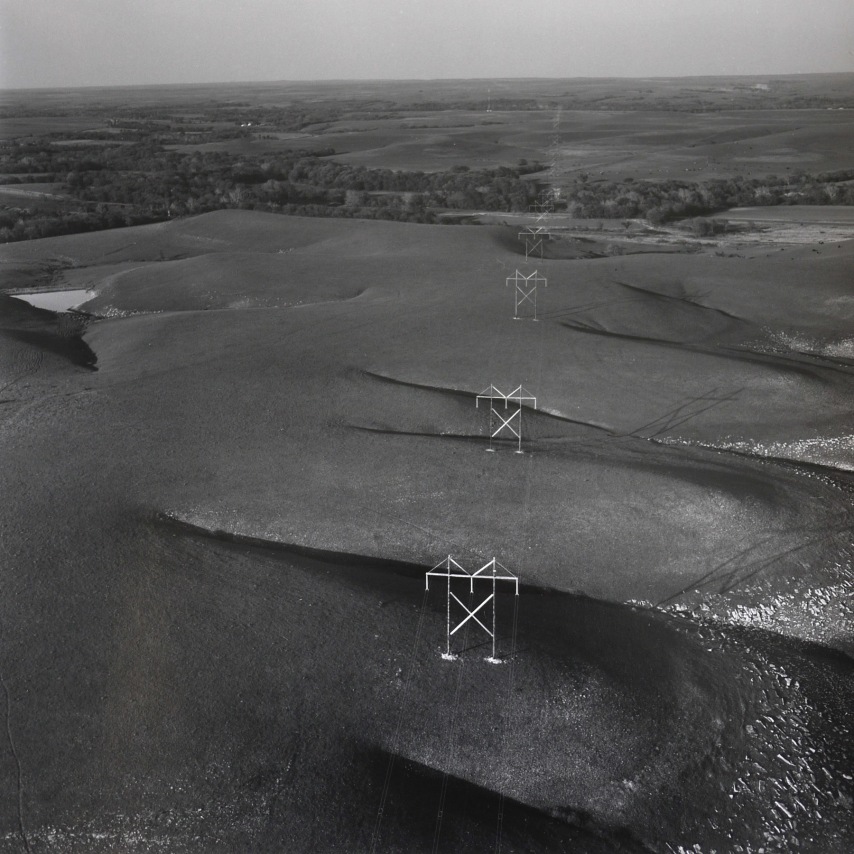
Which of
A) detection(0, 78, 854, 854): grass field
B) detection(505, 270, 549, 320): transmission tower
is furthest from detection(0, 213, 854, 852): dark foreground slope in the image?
detection(505, 270, 549, 320): transmission tower

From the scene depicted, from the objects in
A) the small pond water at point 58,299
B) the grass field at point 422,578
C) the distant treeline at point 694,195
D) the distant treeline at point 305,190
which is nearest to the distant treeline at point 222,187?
the distant treeline at point 305,190

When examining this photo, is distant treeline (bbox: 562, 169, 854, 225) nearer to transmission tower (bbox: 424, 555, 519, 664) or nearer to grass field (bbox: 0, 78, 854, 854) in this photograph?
grass field (bbox: 0, 78, 854, 854)

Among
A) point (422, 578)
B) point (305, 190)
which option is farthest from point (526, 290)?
point (305, 190)

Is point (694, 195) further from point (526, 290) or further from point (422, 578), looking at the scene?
point (422, 578)

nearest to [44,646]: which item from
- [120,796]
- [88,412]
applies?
[120,796]

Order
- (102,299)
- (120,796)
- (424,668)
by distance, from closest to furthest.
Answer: (120,796) < (424,668) < (102,299)

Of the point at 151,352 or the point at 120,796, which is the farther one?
the point at 151,352

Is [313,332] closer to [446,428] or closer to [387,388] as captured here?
[387,388]
